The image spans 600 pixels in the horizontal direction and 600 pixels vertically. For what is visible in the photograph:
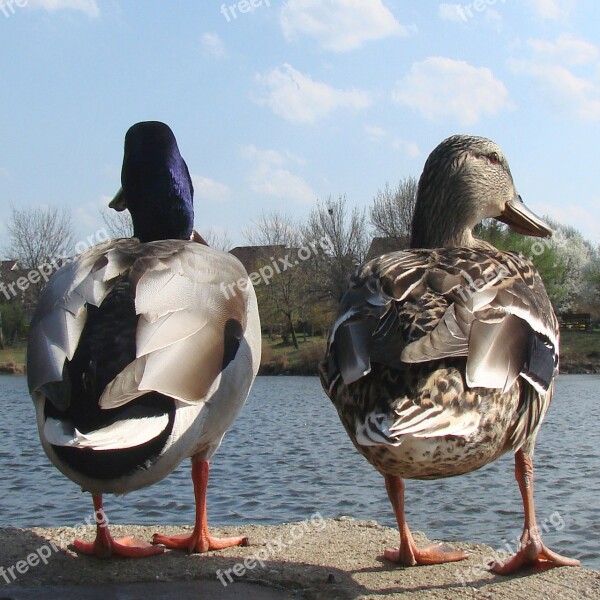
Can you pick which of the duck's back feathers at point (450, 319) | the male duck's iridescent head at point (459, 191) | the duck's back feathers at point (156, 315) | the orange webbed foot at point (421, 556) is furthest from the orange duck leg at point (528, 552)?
the duck's back feathers at point (156, 315)

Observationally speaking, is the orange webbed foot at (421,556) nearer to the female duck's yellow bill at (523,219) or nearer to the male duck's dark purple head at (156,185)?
the female duck's yellow bill at (523,219)

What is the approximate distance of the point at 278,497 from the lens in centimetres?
850

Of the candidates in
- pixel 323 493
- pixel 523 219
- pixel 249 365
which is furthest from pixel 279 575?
pixel 323 493

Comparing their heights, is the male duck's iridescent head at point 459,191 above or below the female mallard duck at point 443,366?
above

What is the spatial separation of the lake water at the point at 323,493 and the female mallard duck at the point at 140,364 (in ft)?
11.0

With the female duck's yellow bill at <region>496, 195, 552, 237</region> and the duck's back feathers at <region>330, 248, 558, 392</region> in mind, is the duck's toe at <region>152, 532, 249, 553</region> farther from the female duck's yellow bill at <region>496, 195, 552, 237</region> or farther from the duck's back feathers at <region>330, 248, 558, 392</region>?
the female duck's yellow bill at <region>496, 195, 552, 237</region>

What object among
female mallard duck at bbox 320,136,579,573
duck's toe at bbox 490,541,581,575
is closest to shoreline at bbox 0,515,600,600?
duck's toe at bbox 490,541,581,575

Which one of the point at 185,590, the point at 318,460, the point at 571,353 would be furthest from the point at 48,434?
the point at 571,353

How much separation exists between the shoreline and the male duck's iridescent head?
5.81ft

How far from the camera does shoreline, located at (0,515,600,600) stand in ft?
10.8

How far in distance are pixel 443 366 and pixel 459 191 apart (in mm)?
1794

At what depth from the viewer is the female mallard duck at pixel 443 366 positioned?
278 cm

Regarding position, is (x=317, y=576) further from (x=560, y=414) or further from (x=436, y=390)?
(x=560, y=414)

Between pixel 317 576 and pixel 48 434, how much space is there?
1449mm
